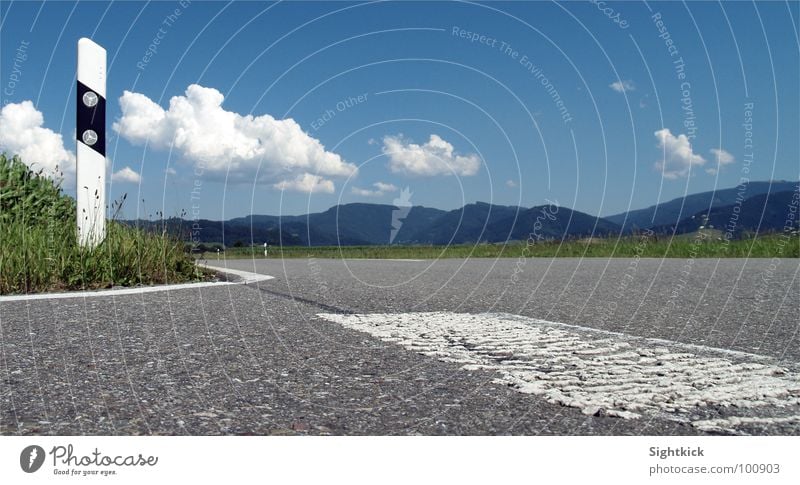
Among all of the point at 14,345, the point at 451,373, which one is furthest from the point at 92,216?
the point at 451,373

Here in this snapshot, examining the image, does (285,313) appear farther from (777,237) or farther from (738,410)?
(777,237)

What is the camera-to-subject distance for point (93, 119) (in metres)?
10.1

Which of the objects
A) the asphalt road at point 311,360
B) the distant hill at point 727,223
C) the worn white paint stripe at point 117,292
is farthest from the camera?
the worn white paint stripe at point 117,292

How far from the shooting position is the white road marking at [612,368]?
3510mm

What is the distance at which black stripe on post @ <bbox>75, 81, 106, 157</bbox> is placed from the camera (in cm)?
998

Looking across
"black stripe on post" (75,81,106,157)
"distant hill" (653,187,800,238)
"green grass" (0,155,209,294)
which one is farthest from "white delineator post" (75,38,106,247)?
"distant hill" (653,187,800,238)

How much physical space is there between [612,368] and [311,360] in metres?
1.87

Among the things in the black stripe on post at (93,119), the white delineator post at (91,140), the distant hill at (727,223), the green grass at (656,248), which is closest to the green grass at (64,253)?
the white delineator post at (91,140)

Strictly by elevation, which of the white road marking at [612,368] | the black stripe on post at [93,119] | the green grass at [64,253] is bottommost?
the white road marking at [612,368]

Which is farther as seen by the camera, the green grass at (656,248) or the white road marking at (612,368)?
the green grass at (656,248)

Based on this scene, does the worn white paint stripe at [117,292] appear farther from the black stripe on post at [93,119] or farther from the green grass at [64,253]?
the black stripe on post at [93,119]

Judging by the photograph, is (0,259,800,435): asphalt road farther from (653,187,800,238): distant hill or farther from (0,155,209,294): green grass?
(0,155,209,294): green grass

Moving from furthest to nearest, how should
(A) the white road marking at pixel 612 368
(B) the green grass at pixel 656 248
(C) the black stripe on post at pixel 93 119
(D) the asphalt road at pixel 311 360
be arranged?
(B) the green grass at pixel 656 248 < (C) the black stripe on post at pixel 93 119 < (A) the white road marking at pixel 612 368 < (D) the asphalt road at pixel 311 360

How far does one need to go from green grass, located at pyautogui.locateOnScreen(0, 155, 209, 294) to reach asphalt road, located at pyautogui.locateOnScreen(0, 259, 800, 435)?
1.24 meters
